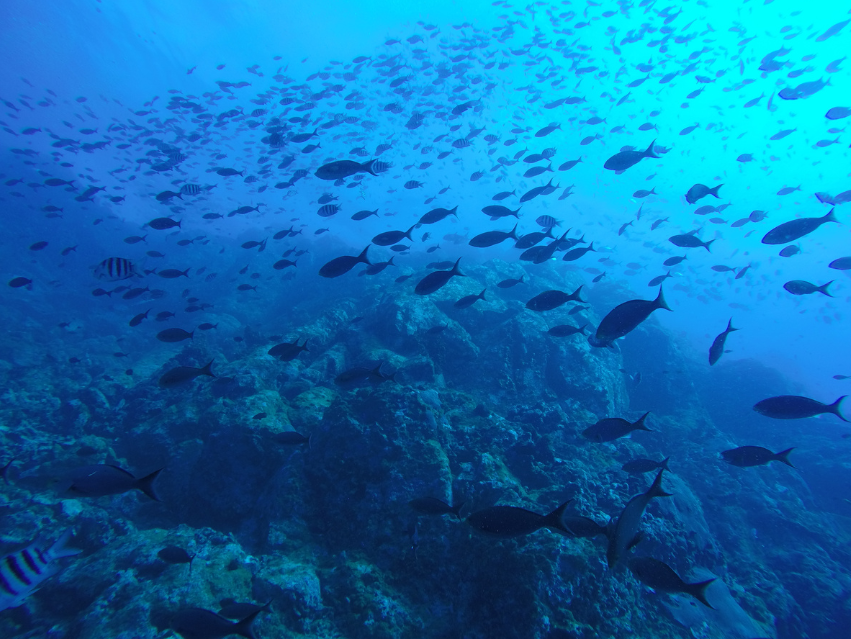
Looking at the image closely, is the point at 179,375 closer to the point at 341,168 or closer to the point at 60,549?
the point at 60,549

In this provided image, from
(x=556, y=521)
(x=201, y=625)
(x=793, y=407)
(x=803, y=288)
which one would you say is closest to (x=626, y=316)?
(x=556, y=521)

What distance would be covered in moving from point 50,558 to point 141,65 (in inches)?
3193

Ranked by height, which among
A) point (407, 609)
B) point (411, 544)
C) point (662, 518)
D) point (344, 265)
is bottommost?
point (662, 518)

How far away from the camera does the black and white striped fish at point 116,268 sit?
589 cm

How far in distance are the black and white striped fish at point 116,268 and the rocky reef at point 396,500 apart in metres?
3.22

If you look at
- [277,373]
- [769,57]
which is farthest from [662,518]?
[769,57]

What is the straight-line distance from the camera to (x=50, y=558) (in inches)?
128

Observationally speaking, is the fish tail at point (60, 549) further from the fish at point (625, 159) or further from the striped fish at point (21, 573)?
the fish at point (625, 159)

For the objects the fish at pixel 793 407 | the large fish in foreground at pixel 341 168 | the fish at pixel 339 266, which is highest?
the large fish in foreground at pixel 341 168

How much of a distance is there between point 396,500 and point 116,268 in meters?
6.43

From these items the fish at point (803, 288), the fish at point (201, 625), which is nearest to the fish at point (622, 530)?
the fish at point (201, 625)

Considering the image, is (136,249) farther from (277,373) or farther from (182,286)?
(277,373)

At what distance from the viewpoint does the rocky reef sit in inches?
155

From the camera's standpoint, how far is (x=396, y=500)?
508 centimetres
